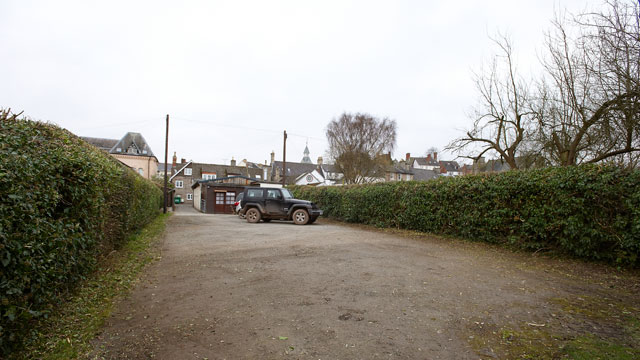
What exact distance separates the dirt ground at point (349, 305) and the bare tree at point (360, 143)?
28.5 metres

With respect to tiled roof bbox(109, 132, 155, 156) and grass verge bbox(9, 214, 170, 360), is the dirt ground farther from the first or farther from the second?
tiled roof bbox(109, 132, 155, 156)

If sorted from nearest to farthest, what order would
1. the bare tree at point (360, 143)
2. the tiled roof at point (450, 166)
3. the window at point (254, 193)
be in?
1. the window at point (254, 193)
2. the bare tree at point (360, 143)
3. the tiled roof at point (450, 166)

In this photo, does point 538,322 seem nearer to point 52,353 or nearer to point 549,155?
point 52,353

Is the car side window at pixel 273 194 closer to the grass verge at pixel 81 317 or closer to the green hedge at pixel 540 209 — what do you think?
the green hedge at pixel 540 209

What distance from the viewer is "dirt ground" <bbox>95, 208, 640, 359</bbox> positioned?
302 centimetres

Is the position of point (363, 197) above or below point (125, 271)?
above

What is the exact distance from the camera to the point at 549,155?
13984 mm

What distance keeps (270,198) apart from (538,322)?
13.5 m

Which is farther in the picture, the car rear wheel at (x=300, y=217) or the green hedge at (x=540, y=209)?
the car rear wheel at (x=300, y=217)

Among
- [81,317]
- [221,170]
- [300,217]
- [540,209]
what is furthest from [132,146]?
[540,209]

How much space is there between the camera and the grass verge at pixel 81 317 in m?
2.78

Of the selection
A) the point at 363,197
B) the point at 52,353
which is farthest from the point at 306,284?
the point at 363,197

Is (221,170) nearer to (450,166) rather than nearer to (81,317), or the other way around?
(81,317)

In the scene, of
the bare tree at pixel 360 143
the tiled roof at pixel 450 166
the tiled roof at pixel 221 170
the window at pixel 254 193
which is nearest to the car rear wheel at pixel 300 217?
the window at pixel 254 193
